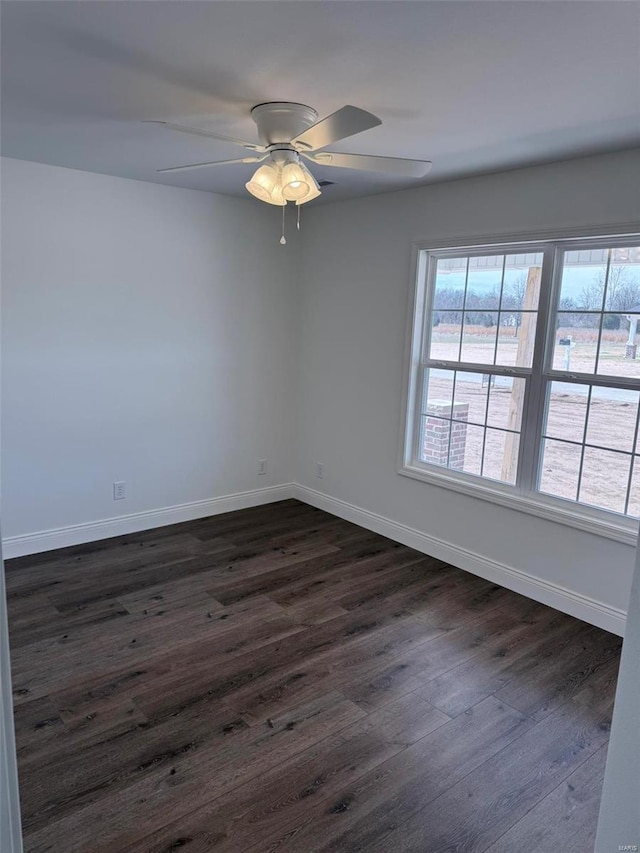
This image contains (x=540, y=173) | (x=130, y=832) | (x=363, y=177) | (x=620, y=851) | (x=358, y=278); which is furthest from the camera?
(x=358, y=278)

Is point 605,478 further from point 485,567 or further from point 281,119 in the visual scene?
point 281,119

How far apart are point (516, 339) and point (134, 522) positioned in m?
3.00

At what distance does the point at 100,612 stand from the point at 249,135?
2648 mm

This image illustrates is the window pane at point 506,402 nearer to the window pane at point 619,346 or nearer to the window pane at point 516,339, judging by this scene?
the window pane at point 516,339

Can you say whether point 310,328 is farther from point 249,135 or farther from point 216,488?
point 249,135

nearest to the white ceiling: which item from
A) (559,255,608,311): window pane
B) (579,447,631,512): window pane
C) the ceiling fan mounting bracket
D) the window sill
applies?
the ceiling fan mounting bracket

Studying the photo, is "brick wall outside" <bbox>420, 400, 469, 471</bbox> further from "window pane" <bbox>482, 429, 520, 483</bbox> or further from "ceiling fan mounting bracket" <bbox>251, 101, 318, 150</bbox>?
"ceiling fan mounting bracket" <bbox>251, 101, 318, 150</bbox>

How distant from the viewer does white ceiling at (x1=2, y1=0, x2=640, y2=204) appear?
1.62 metres

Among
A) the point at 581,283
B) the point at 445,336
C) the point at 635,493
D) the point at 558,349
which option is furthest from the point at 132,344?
the point at 635,493

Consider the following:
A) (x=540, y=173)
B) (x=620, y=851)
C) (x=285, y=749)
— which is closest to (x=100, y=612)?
(x=285, y=749)

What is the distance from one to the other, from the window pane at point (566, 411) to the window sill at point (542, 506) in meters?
0.40

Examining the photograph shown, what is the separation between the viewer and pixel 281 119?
2348mm

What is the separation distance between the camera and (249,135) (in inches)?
108

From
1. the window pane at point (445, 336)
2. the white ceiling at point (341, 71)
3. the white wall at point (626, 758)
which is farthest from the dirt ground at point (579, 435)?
the white wall at point (626, 758)
